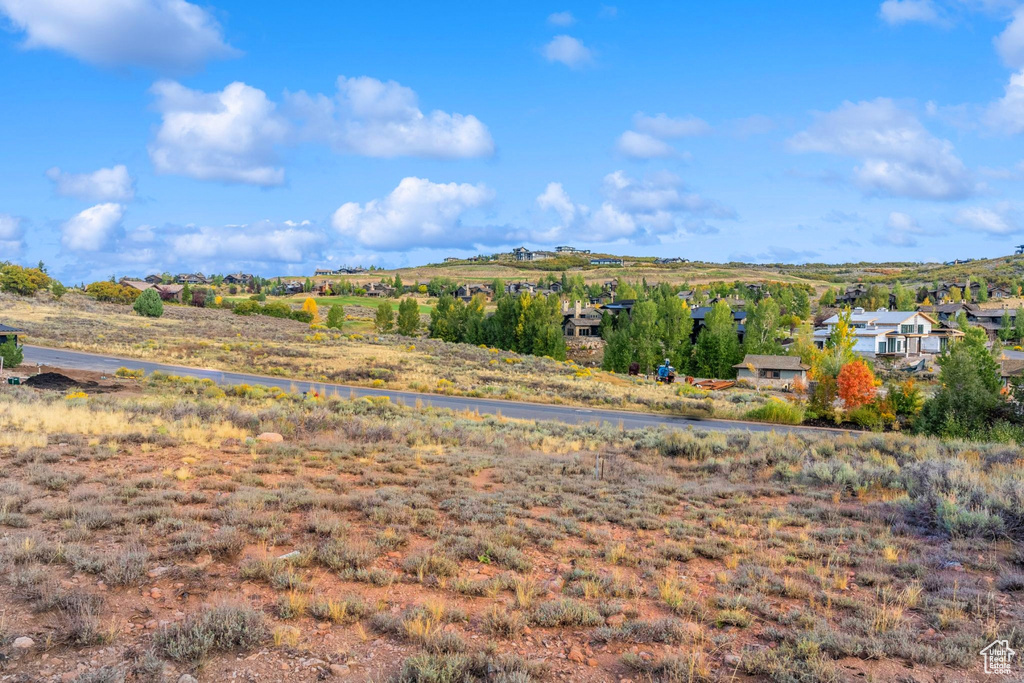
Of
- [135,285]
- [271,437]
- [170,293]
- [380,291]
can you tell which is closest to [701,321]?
[271,437]

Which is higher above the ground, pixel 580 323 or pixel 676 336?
pixel 580 323

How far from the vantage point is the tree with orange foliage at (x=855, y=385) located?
117 ft

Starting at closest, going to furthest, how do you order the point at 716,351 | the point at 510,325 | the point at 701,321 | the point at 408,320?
1. the point at 716,351
2. the point at 510,325
3. the point at 408,320
4. the point at 701,321

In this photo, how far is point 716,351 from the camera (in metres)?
72.0

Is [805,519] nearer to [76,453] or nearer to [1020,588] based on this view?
[1020,588]

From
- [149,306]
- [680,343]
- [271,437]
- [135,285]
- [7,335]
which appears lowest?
[271,437]

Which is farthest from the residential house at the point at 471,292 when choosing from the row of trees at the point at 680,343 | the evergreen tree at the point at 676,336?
the evergreen tree at the point at 676,336

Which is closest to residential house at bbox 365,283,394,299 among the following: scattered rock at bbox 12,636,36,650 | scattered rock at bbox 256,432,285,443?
scattered rock at bbox 256,432,285,443

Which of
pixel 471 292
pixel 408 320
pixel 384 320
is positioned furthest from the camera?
pixel 471 292

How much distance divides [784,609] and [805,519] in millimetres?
4412

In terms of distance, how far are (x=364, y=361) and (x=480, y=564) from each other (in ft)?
129

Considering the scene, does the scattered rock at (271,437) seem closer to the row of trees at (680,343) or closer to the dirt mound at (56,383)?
the dirt mound at (56,383)

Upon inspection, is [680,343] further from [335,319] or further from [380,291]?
[380,291]

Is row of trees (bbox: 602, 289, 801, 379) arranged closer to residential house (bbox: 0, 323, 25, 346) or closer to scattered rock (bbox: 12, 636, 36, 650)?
residential house (bbox: 0, 323, 25, 346)
